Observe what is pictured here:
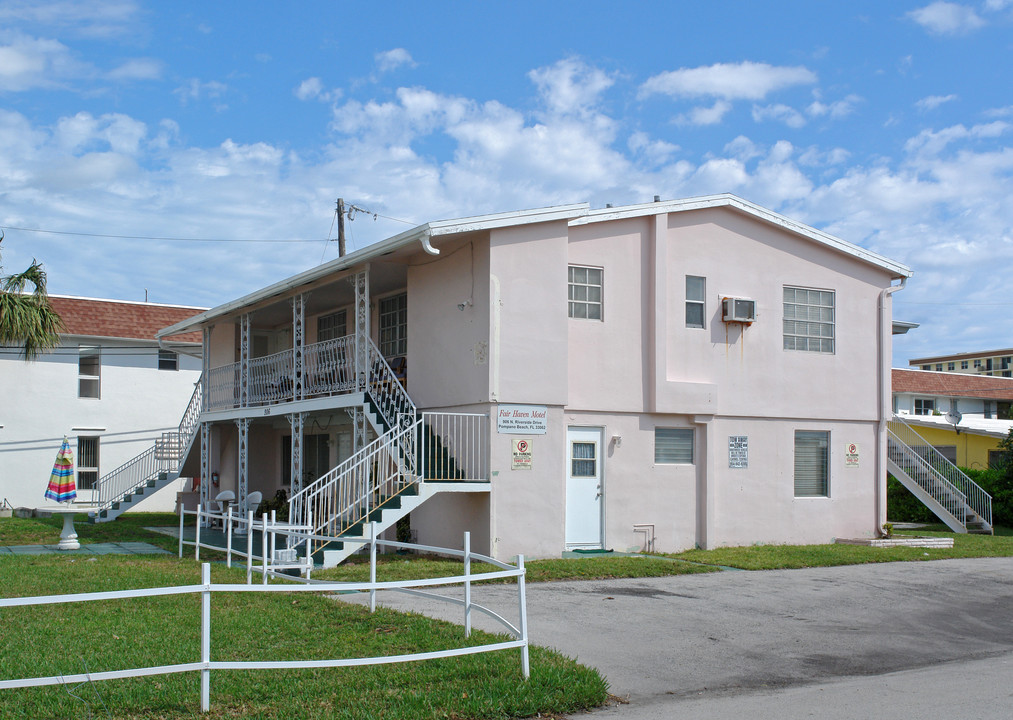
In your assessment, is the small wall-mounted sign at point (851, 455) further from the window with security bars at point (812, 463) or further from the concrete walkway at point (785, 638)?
the concrete walkway at point (785, 638)

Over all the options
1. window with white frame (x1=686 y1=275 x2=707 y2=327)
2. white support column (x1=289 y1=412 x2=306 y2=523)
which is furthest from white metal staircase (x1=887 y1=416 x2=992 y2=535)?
white support column (x1=289 y1=412 x2=306 y2=523)

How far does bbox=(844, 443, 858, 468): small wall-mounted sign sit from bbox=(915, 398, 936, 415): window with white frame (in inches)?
860

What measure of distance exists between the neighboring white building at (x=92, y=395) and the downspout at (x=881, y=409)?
19.6 metres

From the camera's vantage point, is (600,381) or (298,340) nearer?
(600,381)

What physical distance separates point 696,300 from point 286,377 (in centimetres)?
892

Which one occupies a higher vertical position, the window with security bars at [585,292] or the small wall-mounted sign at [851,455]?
the window with security bars at [585,292]

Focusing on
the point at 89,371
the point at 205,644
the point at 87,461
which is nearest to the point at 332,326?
the point at 89,371

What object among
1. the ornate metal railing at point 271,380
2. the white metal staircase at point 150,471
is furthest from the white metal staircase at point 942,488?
the white metal staircase at point 150,471

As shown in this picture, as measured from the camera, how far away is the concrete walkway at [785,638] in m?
7.60

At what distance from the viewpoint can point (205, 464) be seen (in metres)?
24.4

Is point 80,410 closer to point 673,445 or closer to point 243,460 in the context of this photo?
point 243,460

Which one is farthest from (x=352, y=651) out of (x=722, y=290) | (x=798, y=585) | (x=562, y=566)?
(x=722, y=290)

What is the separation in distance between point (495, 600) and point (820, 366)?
10.6 m

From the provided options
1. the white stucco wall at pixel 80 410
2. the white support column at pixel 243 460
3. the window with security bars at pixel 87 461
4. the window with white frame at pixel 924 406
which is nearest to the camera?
the white support column at pixel 243 460
